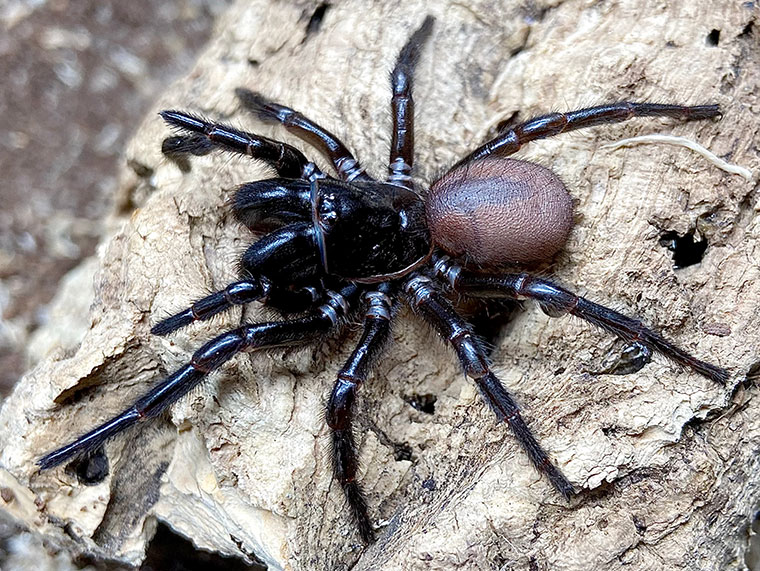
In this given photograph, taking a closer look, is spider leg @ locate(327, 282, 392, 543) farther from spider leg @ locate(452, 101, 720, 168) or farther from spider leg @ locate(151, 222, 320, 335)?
spider leg @ locate(452, 101, 720, 168)

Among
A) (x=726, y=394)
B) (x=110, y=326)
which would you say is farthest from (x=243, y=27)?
(x=726, y=394)

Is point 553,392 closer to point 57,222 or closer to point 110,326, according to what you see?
point 110,326

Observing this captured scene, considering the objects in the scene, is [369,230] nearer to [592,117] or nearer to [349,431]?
[349,431]

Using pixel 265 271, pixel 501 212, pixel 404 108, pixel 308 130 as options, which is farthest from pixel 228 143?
pixel 501 212

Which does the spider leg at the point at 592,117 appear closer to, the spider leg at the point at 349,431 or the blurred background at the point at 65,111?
the spider leg at the point at 349,431

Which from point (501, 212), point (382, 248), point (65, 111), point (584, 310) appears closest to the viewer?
point (584, 310)

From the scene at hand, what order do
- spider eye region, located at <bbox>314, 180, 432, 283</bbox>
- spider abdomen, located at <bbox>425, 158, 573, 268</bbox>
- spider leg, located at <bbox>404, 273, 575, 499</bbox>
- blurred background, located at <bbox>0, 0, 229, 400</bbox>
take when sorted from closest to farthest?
spider leg, located at <bbox>404, 273, 575, 499</bbox>, spider abdomen, located at <bbox>425, 158, 573, 268</bbox>, spider eye region, located at <bbox>314, 180, 432, 283</bbox>, blurred background, located at <bbox>0, 0, 229, 400</bbox>

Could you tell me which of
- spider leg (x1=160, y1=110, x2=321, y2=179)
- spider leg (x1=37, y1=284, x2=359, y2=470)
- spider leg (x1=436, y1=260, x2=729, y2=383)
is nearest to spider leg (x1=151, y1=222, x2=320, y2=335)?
spider leg (x1=37, y1=284, x2=359, y2=470)

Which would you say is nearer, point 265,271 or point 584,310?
point 584,310
